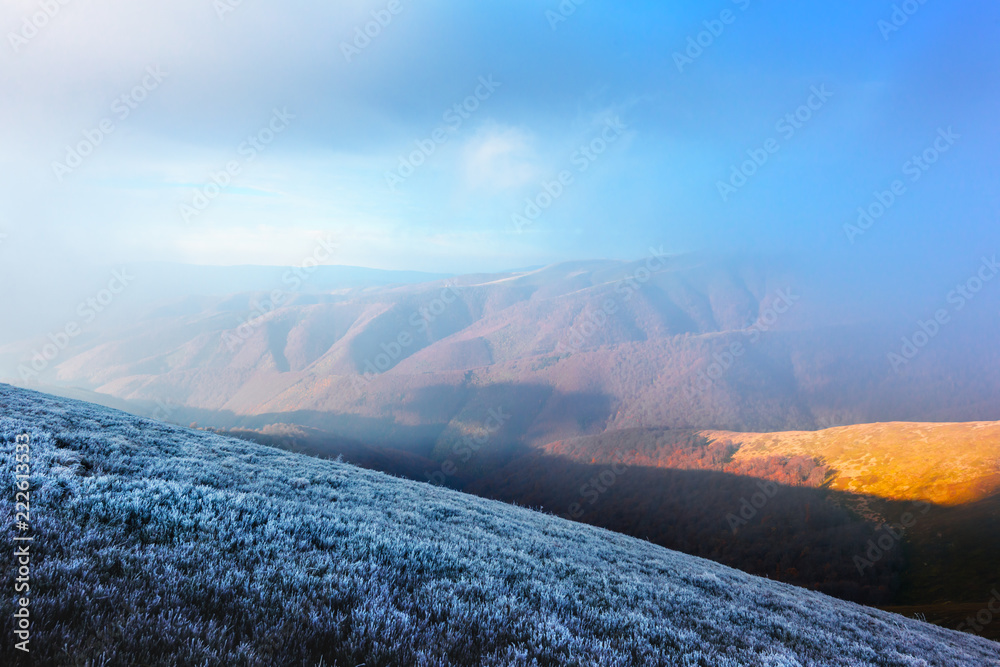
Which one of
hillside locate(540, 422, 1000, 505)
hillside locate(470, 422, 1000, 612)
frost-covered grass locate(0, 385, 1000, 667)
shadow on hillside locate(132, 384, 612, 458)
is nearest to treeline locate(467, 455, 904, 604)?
hillside locate(470, 422, 1000, 612)

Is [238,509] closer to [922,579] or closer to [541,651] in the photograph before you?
[541,651]

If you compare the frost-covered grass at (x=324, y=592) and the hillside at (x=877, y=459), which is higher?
the hillside at (x=877, y=459)

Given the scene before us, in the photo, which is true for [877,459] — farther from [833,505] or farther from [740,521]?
[740,521]

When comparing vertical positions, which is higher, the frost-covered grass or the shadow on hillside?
the shadow on hillside

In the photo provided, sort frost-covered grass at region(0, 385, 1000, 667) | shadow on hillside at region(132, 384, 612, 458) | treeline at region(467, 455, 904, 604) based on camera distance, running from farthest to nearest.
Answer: shadow on hillside at region(132, 384, 612, 458) < treeline at region(467, 455, 904, 604) < frost-covered grass at region(0, 385, 1000, 667)

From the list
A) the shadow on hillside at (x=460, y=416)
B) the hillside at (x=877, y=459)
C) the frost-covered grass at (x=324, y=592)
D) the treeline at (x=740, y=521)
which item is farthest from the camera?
the shadow on hillside at (x=460, y=416)

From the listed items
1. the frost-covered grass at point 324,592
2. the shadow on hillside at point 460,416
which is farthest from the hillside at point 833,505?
the shadow on hillside at point 460,416

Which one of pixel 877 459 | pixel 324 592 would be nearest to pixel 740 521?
pixel 877 459

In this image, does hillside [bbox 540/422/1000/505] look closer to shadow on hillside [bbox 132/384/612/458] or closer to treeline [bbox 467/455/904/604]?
treeline [bbox 467/455/904/604]

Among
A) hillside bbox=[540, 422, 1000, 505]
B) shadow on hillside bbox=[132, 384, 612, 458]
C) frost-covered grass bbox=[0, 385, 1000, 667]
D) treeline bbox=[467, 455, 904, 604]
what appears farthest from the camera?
shadow on hillside bbox=[132, 384, 612, 458]

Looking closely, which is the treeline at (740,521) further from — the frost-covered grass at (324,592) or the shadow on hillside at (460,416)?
the shadow on hillside at (460,416)
